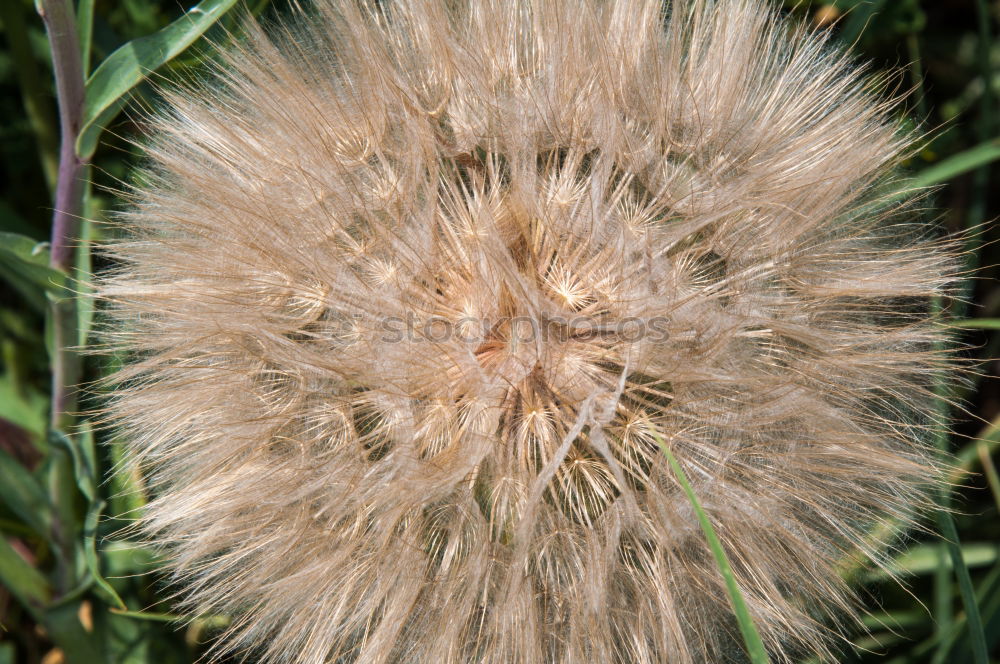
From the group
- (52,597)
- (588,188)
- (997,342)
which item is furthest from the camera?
(997,342)

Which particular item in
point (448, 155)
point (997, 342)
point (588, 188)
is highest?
point (448, 155)

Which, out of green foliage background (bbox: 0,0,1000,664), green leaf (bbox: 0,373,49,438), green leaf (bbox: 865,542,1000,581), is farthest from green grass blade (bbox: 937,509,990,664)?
green leaf (bbox: 0,373,49,438)

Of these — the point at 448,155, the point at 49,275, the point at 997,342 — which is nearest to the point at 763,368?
the point at 448,155

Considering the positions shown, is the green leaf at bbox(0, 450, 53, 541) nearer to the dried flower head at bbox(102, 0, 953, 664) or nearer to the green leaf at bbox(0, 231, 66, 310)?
the green leaf at bbox(0, 231, 66, 310)

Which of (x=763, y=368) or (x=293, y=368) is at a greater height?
(x=293, y=368)

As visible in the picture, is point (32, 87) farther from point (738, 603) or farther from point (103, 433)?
point (738, 603)

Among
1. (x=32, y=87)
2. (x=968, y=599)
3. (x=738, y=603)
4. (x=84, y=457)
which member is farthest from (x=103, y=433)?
(x=968, y=599)

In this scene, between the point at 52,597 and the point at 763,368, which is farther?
the point at 52,597

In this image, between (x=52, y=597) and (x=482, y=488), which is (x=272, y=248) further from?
(x=52, y=597)
